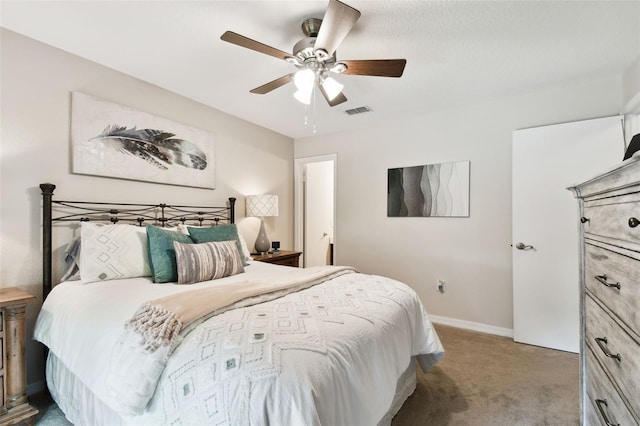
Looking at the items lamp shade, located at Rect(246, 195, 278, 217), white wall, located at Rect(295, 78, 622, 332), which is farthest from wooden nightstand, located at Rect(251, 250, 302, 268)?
white wall, located at Rect(295, 78, 622, 332)

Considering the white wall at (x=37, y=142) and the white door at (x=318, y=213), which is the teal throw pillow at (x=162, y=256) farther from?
the white door at (x=318, y=213)

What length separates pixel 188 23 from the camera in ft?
6.17

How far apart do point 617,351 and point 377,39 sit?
2.14 m

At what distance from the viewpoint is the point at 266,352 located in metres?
1.04

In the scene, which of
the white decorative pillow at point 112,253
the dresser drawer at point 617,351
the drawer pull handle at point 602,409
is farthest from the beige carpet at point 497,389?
the white decorative pillow at point 112,253

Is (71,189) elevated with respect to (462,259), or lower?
elevated

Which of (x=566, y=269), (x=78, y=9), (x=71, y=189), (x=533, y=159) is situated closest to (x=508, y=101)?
(x=533, y=159)

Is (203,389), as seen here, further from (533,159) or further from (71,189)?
(533,159)

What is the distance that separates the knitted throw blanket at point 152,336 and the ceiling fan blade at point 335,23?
58.8 inches

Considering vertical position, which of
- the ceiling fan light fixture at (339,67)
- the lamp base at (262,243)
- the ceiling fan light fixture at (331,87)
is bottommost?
the lamp base at (262,243)

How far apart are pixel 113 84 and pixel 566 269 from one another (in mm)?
4437

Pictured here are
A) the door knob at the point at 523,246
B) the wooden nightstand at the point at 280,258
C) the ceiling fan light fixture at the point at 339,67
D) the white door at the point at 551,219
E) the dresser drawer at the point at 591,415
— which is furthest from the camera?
the wooden nightstand at the point at 280,258

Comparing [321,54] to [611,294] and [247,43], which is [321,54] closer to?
[247,43]

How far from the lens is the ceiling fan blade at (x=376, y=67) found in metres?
1.80
